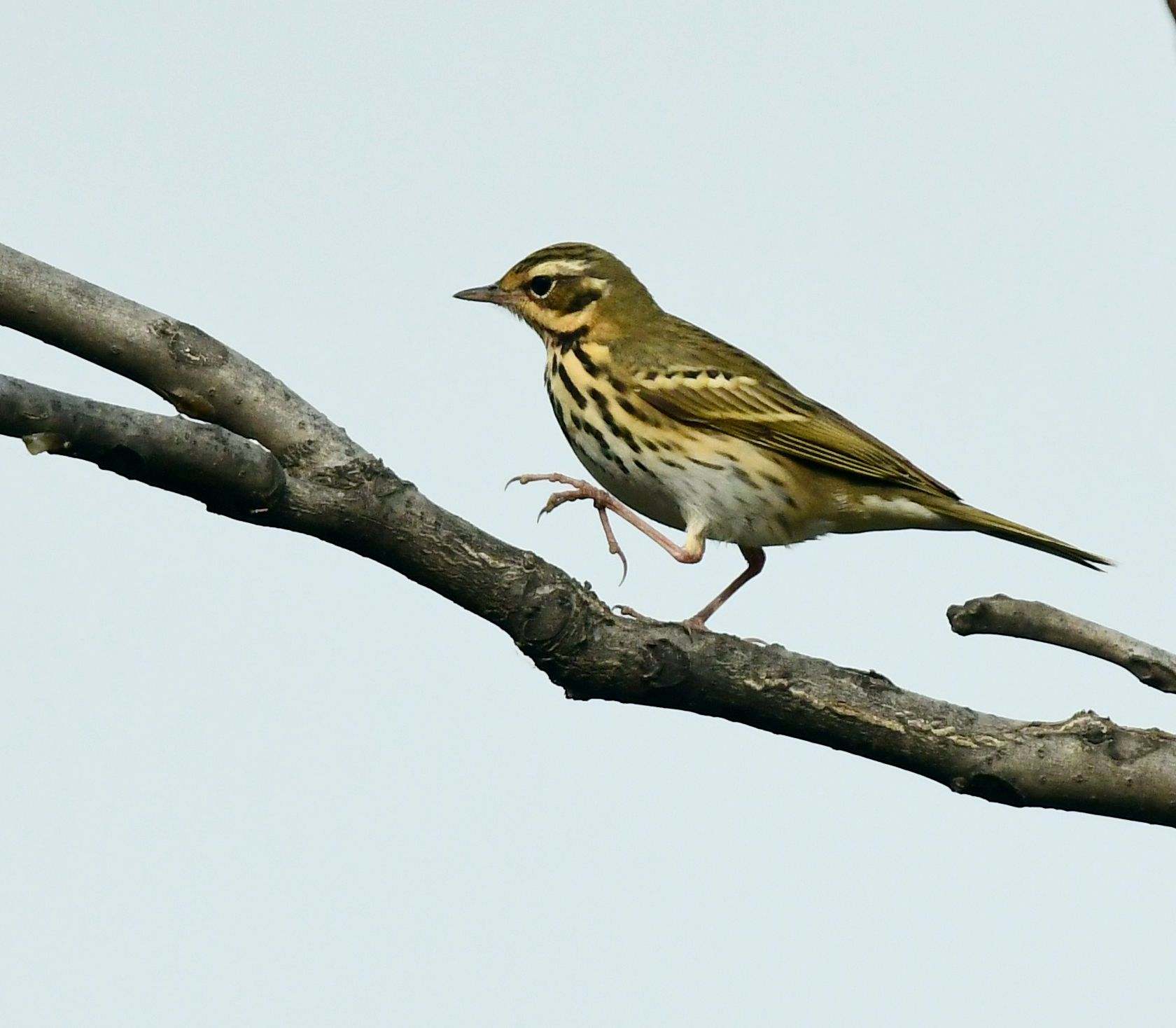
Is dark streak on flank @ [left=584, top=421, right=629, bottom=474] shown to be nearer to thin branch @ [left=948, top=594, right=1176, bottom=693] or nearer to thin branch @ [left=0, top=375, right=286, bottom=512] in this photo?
thin branch @ [left=948, top=594, right=1176, bottom=693]

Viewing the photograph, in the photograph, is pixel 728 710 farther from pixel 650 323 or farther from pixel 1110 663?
pixel 650 323

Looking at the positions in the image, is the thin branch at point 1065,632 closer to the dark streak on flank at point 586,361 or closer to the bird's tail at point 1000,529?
the bird's tail at point 1000,529

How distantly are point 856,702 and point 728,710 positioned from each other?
0.49m

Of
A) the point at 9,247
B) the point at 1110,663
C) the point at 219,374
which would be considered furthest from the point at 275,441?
the point at 1110,663

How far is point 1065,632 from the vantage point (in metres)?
5.62

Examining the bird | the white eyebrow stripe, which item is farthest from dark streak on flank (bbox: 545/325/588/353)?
the white eyebrow stripe

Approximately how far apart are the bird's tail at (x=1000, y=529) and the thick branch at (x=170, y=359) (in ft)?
15.4

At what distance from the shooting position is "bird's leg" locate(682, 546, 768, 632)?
941 cm

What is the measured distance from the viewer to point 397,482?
5.31 m

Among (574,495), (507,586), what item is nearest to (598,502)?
(574,495)

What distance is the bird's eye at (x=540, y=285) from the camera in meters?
10.3

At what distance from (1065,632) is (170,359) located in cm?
311

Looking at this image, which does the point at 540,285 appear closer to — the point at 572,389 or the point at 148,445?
the point at 572,389

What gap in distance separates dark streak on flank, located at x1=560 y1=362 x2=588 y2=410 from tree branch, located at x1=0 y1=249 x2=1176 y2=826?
12.0 feet
